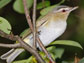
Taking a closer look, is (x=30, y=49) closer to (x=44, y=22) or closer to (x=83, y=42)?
(x=44, y=22)

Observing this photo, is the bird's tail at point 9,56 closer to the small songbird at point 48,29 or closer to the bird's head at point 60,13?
the small songbird at point 48,29

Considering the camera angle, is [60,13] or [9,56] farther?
Result: [60,13]

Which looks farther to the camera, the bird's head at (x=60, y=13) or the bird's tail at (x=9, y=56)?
the bird's head at (x=60, y=13)

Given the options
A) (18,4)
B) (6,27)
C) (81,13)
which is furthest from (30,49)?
(81,13)

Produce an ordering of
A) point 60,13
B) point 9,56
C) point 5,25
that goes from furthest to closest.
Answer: point 60,13 → point 9,56 → point 5,25

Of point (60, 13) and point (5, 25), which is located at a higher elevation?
point (5, 25)

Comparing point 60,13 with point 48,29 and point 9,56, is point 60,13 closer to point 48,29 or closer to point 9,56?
point 48,29

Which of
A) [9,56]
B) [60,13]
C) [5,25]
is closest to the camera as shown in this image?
[5,25]

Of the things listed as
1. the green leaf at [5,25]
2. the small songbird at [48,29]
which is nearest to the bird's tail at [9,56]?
the small songbird at [48,29]

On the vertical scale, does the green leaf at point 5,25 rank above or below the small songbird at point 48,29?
above

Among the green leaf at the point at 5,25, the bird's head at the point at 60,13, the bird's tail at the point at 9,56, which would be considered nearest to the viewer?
the green leaf at the point at 5,25

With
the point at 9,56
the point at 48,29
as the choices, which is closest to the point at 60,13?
the point at 48,29
